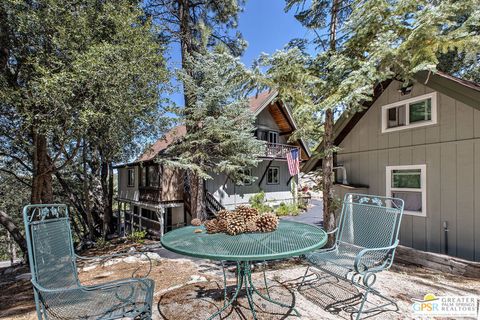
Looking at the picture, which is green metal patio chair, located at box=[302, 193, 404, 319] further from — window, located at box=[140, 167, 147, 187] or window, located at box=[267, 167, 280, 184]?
window, located at box=[267, 167, 280, 184]

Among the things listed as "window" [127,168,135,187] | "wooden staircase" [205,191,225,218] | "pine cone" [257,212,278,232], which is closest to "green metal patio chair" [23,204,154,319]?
"pine cone" [257,212,278,232]

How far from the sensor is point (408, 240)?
6000 millimetres

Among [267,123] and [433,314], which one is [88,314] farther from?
[267,123]

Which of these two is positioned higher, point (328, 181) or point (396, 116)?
point (396, 116)

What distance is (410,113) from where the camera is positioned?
602 cm

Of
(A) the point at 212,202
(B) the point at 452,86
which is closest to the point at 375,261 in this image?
(B) the point at 452,86

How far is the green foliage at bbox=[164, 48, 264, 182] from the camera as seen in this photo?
30.9 feet

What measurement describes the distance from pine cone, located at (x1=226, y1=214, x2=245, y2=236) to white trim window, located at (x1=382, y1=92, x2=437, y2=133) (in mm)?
5476

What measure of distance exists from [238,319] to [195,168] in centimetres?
701

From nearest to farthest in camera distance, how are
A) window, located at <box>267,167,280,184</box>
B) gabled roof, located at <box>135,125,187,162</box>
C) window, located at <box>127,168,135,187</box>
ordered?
gabled roof, located at <box>135,125,187,162</box>, window, located at <box>127,168,135,187</box>, window, located at <box>267,167,280,184</box>

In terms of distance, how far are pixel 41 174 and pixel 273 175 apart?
1172cm

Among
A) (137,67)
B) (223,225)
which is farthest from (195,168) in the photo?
(223,225)

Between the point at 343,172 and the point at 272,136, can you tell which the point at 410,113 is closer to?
the point at 343,172
